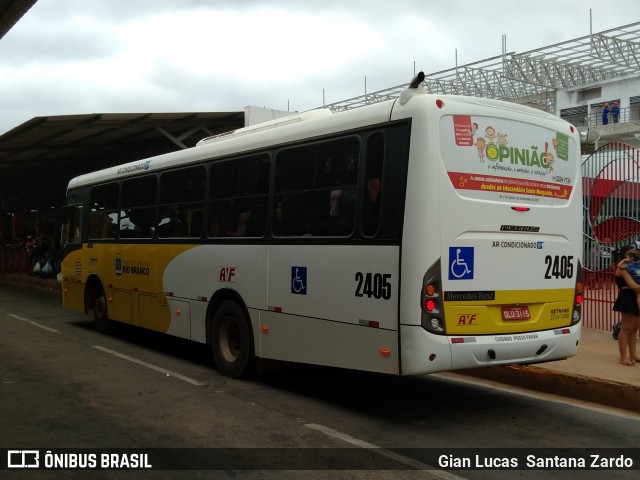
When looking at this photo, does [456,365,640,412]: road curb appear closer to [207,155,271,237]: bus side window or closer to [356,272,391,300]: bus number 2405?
[356,272,391,300]: bus number 2405

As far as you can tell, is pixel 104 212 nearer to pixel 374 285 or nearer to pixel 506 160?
pixel 374 285

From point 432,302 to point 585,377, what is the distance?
2924 millimetres

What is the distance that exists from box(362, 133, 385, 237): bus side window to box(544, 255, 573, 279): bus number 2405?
6.04 feet

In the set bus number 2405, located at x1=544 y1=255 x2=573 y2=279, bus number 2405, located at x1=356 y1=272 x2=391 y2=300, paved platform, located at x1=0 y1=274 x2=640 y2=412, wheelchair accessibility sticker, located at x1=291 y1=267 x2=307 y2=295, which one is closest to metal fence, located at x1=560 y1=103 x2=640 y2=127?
paved platform, located at x1=0 y1=274 x2=640 y2=412

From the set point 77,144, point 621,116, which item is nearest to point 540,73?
point 621,116

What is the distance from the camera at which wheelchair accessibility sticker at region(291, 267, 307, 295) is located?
22.5 feet

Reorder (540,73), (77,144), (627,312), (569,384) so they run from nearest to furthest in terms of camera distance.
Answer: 1. (569,384)
2. (627,312)
3. (77,144)
4. (540,73)

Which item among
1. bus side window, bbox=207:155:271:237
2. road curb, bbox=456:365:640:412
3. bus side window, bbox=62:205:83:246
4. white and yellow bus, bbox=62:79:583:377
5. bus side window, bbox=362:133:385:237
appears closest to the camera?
white and yellow bus, bbox=62:79:583:377

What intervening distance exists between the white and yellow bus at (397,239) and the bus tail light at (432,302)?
1 centimetres

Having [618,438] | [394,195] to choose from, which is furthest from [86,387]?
[618,438]

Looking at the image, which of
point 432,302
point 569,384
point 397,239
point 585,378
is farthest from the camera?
point 569,384

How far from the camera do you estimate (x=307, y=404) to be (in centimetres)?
691

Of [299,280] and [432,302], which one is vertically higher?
[299,280]

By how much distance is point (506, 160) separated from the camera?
6.21 meters
